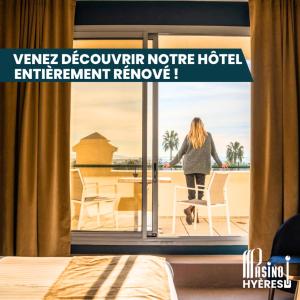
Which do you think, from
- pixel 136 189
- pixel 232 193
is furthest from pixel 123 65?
pixel 232 193

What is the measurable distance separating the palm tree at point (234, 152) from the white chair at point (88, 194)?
1.53 meters

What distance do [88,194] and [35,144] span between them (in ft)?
3.08

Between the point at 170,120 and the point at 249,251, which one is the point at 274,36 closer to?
the point at 170,120

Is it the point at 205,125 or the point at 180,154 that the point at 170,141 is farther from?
the point at 205,125

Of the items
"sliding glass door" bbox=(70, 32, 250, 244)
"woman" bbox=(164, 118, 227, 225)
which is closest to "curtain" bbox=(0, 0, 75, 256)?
"sliding glass door" bbox=(70, 32, 250, 244)

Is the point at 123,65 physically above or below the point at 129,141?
above

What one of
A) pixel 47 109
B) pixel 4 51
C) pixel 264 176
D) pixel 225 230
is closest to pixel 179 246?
pixel 264 176

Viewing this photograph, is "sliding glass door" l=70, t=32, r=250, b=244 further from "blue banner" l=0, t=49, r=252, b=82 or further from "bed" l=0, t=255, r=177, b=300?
"bed" l=0, t=255, r=177, b=300

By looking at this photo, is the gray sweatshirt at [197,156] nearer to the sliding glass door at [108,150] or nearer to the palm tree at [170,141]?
the palm tree at [170,141]

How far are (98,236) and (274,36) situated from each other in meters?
2.63

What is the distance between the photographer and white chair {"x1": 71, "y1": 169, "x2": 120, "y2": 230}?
13.8 ft

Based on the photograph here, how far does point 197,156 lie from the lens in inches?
183

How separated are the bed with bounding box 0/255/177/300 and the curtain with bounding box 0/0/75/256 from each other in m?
1.35

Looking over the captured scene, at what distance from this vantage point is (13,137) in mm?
3645
